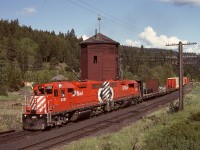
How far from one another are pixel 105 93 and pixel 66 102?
9063 millimetres

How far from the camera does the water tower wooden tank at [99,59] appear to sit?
4666cm

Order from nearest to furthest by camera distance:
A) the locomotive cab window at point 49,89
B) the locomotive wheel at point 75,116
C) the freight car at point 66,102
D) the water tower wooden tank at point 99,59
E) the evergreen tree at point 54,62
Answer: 1. the freight car at point 66,102
2. the locomotive cab window at point 49,89
3. the locomotive wheel at point 75,116
4. the water tower wooden tank at point 99,59
5. the evergreen tree at point 54,62

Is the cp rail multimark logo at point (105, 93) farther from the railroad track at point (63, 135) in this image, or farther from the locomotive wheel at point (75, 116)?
the locomotive wheel at point (75, 116)

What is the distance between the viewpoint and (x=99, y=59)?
47156 millimetres

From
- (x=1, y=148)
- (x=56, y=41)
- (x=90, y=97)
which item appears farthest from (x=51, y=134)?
(x=56, y=41)

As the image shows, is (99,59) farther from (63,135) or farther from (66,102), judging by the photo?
(63,135)

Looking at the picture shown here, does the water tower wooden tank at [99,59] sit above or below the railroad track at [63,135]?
above

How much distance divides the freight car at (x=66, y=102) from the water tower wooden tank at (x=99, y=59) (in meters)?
8.39

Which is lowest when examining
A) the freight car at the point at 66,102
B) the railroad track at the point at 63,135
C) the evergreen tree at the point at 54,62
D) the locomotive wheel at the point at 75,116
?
the railroad track at the point at 63,135

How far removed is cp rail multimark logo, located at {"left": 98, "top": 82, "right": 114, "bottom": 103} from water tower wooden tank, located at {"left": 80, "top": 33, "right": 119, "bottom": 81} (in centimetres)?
975

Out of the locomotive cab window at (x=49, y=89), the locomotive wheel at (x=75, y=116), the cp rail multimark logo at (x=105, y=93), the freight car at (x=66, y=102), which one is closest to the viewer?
the freight car at (x=66, y=102)

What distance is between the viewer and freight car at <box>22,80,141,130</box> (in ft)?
80.9

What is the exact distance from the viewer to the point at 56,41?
194 metres

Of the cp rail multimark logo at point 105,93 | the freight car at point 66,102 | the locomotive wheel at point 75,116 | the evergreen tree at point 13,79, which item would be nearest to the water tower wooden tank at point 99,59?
the freight car at point 66,102
